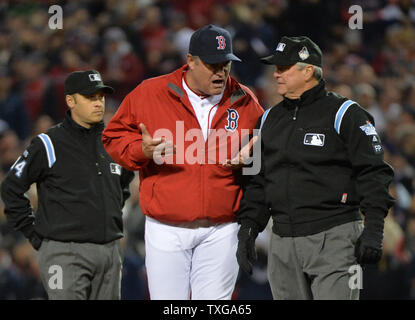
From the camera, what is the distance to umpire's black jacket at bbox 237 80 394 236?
3.58 metres

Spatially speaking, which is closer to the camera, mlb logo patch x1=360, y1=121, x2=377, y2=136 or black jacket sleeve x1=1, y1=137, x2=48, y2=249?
mlb logo patch x1=360, y1=121, x2=377, y2=136

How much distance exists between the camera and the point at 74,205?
4512 mm

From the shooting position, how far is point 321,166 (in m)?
3.69

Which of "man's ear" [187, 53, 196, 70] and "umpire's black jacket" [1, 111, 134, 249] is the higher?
"man's ear" [187, 53, 196, 70]

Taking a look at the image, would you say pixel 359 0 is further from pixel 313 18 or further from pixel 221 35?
pixel 221 35

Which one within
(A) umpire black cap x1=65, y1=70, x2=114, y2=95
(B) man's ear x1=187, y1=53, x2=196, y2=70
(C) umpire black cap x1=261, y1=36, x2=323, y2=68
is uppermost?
(C) umpire black cap x1=261, y1=36, x2=323, y2=68

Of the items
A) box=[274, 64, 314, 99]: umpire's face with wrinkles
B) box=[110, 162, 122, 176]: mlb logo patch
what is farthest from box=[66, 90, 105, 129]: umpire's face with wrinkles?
box=[274, 64, 314, 99]: umpire's face with wrinkles

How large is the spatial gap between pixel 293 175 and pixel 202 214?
521 mm

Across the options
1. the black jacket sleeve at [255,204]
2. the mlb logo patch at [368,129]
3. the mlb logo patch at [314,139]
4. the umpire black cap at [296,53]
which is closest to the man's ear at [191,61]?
the umpire black cap at [296,53]

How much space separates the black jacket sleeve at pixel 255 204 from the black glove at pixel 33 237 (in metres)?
1.37

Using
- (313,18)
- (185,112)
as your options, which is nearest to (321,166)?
(185,112)

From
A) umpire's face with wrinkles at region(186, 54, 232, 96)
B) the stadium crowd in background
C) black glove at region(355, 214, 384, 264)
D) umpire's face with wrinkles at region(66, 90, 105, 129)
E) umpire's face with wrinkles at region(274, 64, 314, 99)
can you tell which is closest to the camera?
black glove at region(355, 214, 384, 264)

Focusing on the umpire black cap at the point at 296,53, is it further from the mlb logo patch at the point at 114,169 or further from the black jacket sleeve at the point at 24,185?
the black jacket sleeve at the point at 24,185

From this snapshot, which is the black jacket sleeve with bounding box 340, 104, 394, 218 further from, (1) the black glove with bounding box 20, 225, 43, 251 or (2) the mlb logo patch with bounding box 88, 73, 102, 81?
(1) the black glove with bounding box 20, 225, 43, 251
